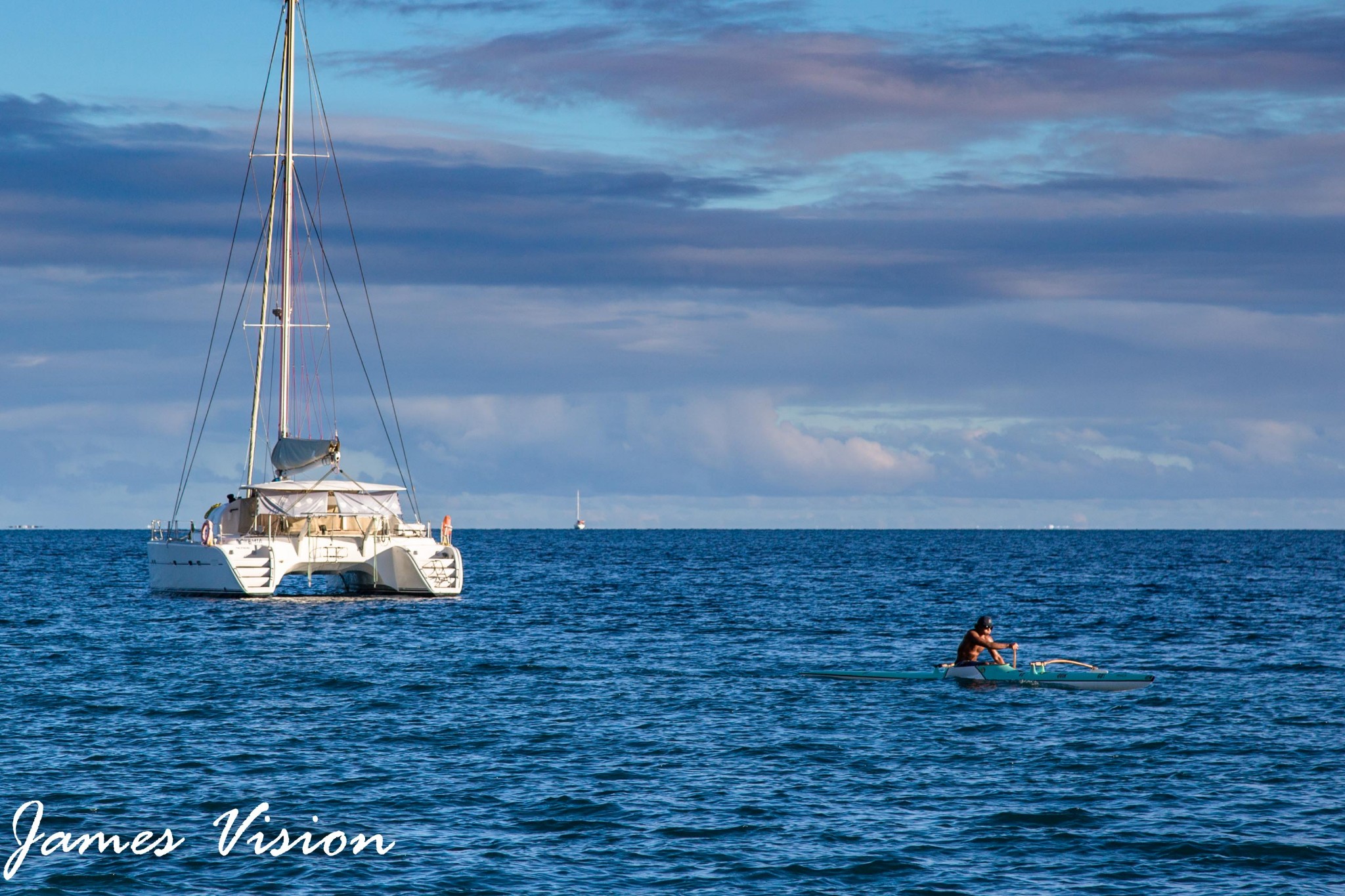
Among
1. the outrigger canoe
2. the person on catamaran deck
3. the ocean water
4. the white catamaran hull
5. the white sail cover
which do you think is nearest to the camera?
the ocean water

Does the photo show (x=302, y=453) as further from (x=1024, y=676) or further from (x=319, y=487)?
(x=1024, y=676)

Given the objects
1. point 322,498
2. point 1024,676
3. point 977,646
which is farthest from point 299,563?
point 1024,676

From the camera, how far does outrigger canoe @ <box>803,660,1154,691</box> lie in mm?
32438

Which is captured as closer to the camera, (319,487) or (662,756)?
(662,756)

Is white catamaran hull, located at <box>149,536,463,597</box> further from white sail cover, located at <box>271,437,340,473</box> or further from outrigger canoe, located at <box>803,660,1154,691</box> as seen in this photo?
outrigger canoe, located at <box>803,660,1154,691</box>

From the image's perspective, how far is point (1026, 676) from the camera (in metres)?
33.0

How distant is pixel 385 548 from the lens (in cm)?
5400

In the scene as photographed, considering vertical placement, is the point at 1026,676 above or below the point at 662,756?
above

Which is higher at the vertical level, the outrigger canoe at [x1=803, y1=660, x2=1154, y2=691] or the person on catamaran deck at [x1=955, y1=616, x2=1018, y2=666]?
the person on catamaran deck at [x1=955, y1=616, x2=1018, y2=666]

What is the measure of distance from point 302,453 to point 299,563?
5.53 meters

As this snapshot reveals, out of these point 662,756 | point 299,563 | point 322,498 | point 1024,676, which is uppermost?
point 322,498

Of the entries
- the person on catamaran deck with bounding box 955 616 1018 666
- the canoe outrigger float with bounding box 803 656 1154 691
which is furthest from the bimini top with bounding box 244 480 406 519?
the person on catamaran deck with bounding box 955 616 1018 666

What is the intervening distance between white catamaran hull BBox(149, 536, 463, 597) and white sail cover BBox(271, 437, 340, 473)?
407 centimetres

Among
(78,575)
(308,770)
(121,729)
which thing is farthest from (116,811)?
(78,575)
